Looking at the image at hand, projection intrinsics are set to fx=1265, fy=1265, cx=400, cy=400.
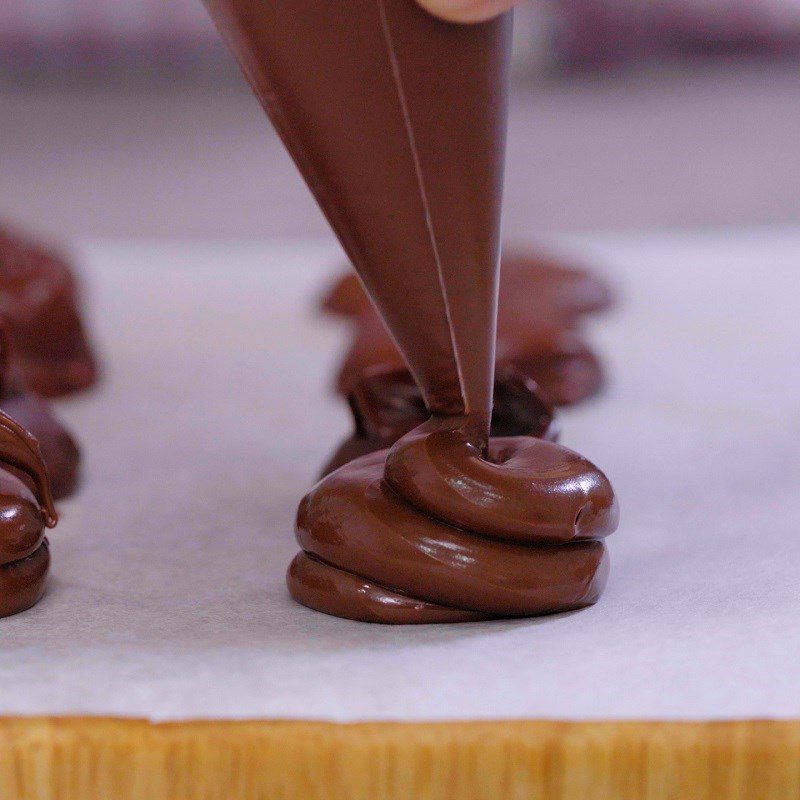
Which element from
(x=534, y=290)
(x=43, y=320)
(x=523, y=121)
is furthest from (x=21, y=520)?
(x=523, y=121)

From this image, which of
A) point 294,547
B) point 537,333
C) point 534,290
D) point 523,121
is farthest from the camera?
point 523,121

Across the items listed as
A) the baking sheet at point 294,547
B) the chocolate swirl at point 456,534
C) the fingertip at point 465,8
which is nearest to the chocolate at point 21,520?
the baking sheet at point 294,547

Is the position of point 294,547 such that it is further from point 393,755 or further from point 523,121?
point 523,121

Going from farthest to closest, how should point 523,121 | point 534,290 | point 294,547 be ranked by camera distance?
point 523,121, point 534,290, point 294,547

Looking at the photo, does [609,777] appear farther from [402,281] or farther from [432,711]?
[402,281]

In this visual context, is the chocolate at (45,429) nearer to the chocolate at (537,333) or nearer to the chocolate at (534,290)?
the chocolate at (537,333)

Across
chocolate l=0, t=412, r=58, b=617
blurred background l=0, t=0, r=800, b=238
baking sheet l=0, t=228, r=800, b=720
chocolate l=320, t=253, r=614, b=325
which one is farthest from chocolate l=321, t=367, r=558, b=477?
blurred background l=0, t=0, r=800, b=238

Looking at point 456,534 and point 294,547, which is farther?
point 294,547

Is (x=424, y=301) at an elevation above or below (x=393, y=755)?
above
